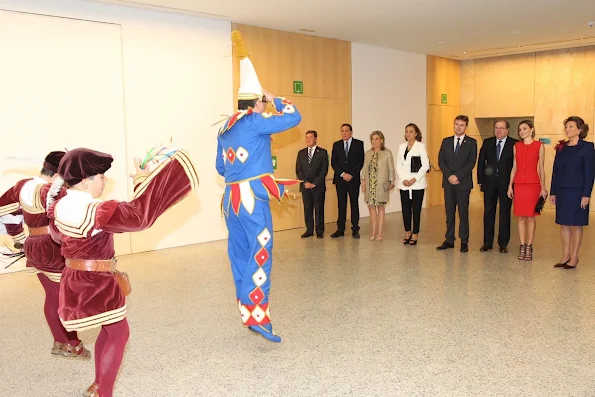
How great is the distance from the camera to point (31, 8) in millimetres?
6113

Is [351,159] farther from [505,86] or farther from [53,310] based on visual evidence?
[505,86]

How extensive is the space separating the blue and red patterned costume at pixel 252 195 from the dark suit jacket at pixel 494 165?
3.72 m

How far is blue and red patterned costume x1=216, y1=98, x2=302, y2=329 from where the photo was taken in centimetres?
366

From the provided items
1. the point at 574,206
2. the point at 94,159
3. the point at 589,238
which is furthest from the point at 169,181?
the point at 589,238

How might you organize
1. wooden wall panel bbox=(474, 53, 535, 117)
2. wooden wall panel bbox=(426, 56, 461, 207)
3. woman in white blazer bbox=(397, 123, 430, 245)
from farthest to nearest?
wooden wall panel bbox=(426, 56, 461, 207), wooden wall panel bbox=(474, 53, 535, 117), woman in white blazer bbox=(397, 123, 430, 245)

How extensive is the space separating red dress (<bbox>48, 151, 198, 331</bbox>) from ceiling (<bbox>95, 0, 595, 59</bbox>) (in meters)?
4.82

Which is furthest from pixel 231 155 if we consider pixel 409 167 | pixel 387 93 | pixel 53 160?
pixel 387 93

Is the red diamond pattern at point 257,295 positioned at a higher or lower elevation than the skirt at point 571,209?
lower

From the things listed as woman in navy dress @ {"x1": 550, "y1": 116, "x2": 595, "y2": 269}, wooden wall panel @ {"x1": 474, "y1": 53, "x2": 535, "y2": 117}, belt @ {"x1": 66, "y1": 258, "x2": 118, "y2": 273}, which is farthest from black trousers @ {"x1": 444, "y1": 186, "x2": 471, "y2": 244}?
wooden wall panel @ {"x1": 474, "y1": 53, "x2": 535, "y2": 117}

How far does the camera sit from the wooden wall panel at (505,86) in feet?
38.0

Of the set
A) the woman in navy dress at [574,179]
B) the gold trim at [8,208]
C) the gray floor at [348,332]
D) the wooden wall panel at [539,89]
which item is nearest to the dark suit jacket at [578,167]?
the woman in navy dress at [574,179]

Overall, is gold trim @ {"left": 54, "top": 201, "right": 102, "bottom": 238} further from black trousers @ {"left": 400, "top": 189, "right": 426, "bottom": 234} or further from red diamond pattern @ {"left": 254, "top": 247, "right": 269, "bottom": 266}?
black trousers @ {"left": 400, "top": 189, "right": 426, "bottom": 234}

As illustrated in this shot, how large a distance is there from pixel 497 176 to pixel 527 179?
49 cm

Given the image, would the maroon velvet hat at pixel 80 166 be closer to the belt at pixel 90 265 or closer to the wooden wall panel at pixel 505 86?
the belt at pixel 90 265
